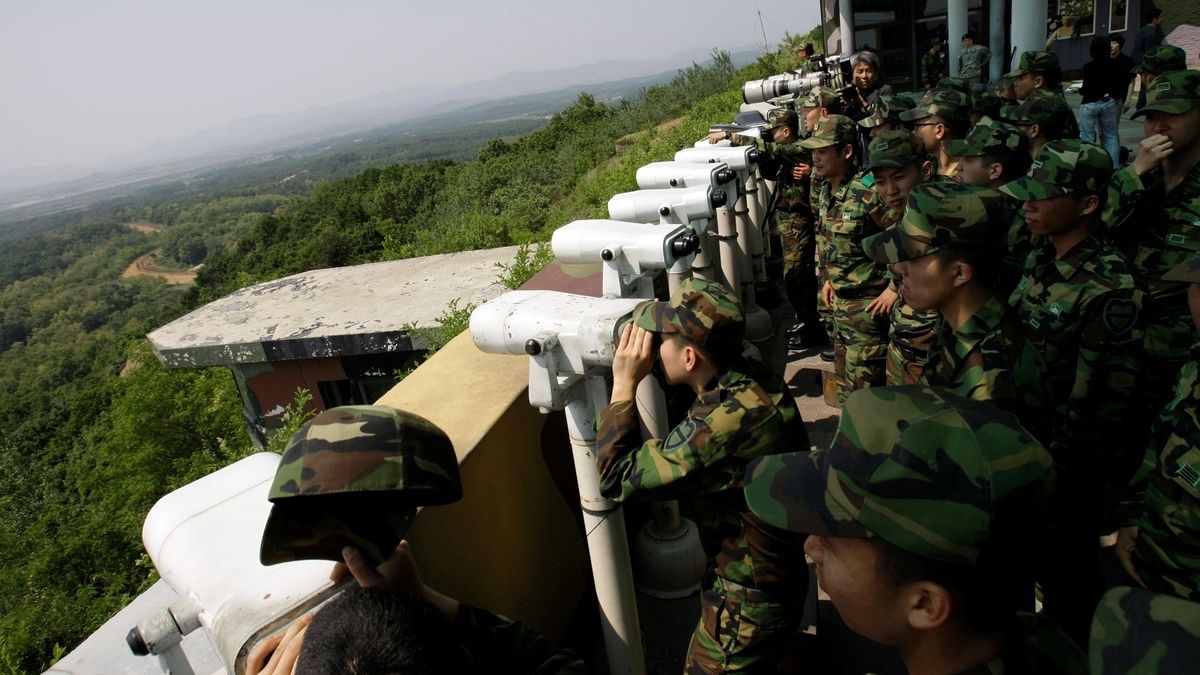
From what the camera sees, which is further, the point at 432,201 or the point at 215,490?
the point at 432,201

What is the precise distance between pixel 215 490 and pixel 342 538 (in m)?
0.63

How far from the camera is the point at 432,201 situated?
31.8 metres

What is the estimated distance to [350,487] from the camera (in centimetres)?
136

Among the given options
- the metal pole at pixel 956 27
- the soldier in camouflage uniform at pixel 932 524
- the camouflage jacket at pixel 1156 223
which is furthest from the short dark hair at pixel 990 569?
the metal pole at pixel 956 27

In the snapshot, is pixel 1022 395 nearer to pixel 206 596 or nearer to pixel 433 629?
pixel 433 629

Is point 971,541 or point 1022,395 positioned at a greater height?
point 971,541

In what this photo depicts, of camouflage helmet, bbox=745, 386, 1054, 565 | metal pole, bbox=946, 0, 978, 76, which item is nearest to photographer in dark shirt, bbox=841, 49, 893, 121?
metal pole, bbox=946, 0, 978, 76

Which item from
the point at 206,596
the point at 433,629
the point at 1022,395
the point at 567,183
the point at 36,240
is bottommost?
the point at 36,240

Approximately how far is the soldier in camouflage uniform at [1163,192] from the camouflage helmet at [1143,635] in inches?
114

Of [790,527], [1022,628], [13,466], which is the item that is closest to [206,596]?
[790,527]

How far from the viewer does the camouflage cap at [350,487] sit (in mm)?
1367

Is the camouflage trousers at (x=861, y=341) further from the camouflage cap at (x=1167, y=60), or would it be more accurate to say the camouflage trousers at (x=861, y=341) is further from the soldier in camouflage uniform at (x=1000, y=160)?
the camouflage cap at (x=1167, y=60)

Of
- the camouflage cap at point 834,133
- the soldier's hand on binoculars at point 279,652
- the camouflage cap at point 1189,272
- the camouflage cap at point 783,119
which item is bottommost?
the soldier's hand on binoculars at point 279,652

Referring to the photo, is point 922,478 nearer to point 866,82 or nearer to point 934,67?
point 866,82
